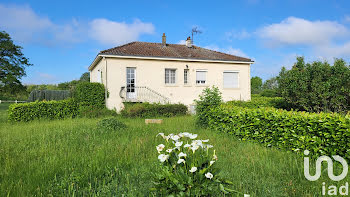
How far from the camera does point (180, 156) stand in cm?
267

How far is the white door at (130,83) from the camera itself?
15.8m

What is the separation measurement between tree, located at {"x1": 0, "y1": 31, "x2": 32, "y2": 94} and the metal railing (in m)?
19.1

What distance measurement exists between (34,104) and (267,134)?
40.4ft

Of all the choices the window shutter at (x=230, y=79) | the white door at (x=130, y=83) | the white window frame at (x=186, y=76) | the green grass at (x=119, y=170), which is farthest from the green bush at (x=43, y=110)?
the window shutter at (x=230, y=79)

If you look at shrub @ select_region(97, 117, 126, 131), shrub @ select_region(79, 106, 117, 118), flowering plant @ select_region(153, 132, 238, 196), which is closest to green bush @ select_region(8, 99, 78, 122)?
shrub @ select_region(79, 106, 117, 118)

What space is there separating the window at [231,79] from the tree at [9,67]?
25286mm

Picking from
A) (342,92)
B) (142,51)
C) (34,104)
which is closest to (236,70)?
(142,51)

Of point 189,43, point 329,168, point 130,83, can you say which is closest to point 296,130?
point 329,168

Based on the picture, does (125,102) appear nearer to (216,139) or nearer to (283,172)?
(216,139)

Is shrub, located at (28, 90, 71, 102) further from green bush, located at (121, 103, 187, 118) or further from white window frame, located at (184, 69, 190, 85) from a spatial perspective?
white window frame, located at (184, 69, 190, 85)

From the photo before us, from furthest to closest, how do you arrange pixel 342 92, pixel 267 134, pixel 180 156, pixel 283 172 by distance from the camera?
pixel 342 92
pixel 267 134
pixel 283 172
pixel 180 156

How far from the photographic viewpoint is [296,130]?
520cm

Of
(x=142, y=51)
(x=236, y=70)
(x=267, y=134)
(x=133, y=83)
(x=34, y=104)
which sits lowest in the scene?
(x=267, y=134)

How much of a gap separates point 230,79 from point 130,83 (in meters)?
8.85
